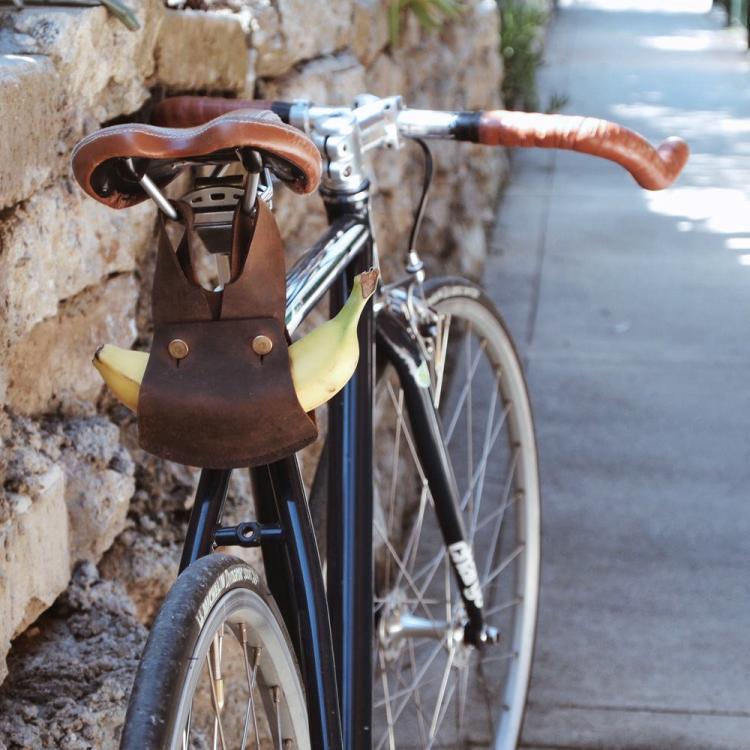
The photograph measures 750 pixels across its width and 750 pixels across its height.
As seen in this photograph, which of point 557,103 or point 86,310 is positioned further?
point 557,103

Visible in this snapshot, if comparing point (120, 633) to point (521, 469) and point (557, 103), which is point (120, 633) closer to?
point (521, 469)

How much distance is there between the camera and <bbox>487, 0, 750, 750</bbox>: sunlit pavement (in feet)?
8.57

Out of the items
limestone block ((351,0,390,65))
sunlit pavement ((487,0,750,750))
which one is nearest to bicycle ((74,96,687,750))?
sunlit pavement ((487,0,750,750))

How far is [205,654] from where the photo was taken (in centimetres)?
108

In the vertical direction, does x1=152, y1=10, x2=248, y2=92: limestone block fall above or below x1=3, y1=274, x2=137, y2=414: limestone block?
above

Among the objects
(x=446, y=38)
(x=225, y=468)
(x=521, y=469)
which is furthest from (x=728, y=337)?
(x=225, y=468)

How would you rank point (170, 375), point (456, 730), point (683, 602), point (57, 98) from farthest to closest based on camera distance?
point (683, 602) < point (456, 730) < point (57, 98) < point (170, 375)

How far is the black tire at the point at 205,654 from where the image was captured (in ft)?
3.20

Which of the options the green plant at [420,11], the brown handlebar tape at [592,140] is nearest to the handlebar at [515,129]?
the brown handlebar tape at [592,140]

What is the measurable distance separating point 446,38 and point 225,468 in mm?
3513

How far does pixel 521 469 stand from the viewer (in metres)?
2.35

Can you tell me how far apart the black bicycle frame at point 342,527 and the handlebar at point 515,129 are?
132 mm

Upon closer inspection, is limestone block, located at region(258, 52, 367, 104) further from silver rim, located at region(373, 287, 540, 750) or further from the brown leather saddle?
the brown leather saddle

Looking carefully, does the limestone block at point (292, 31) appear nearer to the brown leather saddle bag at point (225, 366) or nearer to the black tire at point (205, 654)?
the brown leather saddle bag at point (225, 366)
